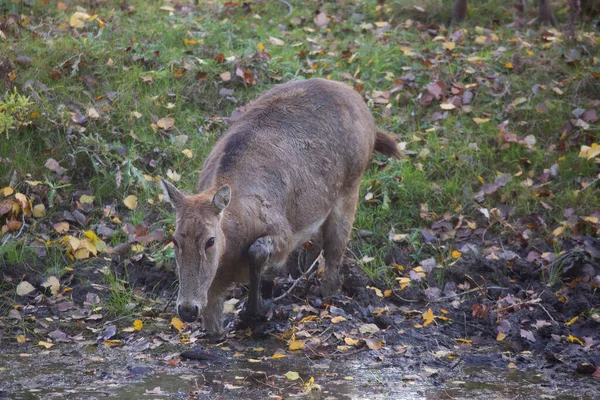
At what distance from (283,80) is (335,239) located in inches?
117

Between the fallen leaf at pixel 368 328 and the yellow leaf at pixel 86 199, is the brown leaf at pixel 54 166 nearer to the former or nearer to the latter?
the yellow leaf at pixel 86 199

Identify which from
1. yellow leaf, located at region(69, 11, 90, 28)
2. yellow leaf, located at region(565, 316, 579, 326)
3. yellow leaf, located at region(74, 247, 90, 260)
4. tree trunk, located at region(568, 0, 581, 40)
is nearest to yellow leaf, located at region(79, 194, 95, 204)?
yellow leaf, located at region(74, 247, 90, 260)

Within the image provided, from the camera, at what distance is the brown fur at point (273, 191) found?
587cm

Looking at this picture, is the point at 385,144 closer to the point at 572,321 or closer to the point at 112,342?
the point at 572,321

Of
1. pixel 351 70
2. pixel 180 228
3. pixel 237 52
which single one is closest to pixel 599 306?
pixel 180 228

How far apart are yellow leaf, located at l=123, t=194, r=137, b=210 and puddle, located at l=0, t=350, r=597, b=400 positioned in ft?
7.09

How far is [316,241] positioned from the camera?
7.74 metres

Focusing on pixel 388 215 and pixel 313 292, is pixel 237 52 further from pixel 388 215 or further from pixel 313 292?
pixel 313 292

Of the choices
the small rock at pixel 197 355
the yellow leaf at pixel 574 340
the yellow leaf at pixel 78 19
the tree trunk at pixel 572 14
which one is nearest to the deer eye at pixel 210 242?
the small rock at pixel 197 355

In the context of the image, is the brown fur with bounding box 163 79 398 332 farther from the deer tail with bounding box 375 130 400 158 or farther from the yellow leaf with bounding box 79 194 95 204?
the yellow leaf with bounding box 79 194 95 204

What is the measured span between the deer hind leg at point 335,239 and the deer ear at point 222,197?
Answer: 70.3 inches

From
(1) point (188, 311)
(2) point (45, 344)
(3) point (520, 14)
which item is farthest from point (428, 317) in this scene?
(3) point (520, 14)

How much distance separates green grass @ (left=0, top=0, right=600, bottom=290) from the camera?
8375 millimetres

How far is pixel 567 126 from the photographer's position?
9305mm
